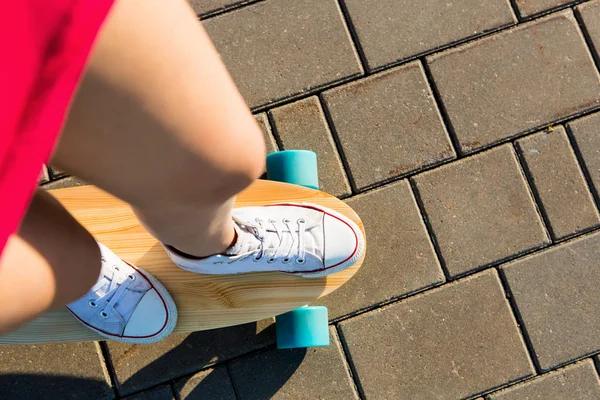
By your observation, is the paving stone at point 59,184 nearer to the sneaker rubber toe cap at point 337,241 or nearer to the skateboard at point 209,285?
the skateboard at point 209,285

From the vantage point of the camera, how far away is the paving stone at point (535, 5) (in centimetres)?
193

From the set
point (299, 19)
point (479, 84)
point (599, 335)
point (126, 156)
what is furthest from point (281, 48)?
point (599, 335)

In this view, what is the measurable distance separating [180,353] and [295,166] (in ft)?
2.51

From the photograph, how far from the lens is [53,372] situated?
179 centimetres

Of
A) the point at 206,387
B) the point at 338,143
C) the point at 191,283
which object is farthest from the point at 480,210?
the point at 206,387

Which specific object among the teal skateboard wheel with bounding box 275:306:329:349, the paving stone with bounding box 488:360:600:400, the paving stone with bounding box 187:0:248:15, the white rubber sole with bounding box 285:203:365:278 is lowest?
the paving stone with bounding box 488:360:600:400

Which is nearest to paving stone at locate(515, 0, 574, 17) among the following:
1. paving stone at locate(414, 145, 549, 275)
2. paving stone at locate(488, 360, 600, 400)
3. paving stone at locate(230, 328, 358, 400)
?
paving stone at locate(414, 145, 549, 275)

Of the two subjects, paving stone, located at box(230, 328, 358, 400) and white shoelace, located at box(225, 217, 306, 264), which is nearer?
white shoelace, located at box(225, 217, 306, 264)

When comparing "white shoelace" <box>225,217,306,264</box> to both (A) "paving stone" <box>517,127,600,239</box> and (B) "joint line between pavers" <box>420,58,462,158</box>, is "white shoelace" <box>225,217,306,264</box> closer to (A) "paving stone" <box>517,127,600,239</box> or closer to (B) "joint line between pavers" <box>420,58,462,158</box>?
(B) "joint line between pavers" <box>420,58,462,158</box>

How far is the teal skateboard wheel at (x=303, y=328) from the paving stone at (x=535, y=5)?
133 centimetres

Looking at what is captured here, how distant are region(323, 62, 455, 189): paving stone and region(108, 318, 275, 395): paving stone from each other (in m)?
0.66

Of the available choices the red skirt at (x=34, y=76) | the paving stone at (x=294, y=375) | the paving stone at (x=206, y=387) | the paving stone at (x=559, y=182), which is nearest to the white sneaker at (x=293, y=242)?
the paving stone at (x=294, y=375)

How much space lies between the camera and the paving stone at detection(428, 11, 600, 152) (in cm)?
189

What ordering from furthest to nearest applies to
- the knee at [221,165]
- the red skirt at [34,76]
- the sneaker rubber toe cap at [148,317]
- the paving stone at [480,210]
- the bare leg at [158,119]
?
the paving stone at [480,210], the sneaker rubber toe cap at [148,317], the knee at [221,165], the bare leg at [158,119], the red skirt at [34,76]
